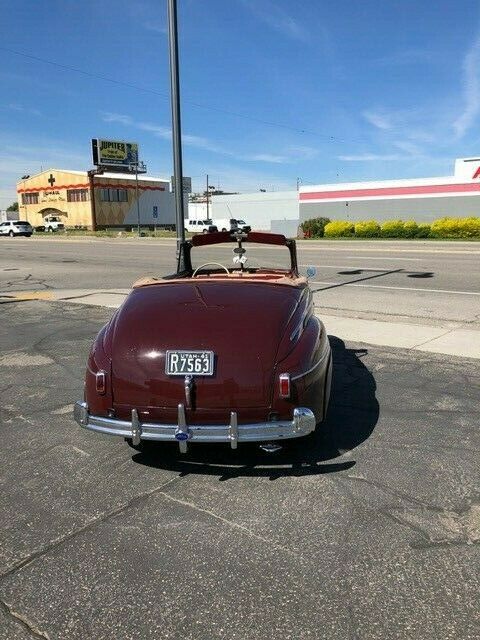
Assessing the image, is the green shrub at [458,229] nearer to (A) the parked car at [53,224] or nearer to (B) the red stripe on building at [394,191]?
(B) the red stripe on building at [394,191]

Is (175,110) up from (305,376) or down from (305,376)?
up

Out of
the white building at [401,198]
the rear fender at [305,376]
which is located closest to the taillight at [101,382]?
the rear fender at [305,376]

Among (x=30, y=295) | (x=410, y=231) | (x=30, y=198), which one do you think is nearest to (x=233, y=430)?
(x=30, y=295)

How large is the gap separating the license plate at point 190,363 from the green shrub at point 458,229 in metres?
34.9

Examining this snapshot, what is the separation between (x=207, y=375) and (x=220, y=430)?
338mm

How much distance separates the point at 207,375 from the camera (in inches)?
132

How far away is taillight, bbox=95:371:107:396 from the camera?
138 inches

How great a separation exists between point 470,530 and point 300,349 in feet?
4.63

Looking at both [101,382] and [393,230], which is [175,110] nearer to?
[101,382]

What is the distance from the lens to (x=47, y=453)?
4.04 metres

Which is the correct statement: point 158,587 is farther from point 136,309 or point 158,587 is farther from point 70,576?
point 136,309

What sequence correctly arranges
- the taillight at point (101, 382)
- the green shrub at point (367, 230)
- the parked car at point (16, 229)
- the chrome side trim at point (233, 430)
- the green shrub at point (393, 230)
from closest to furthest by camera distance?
the chrome side trim at point (233, 430)
the taillight at point (101, 382)
the green shrub at point (393, 230)
the green shrub at point (367, 230)
the parked car at point (16, 229)

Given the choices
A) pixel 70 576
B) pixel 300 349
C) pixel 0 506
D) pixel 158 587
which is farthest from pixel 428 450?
pixel 0 506

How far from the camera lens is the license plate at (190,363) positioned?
3355mm
